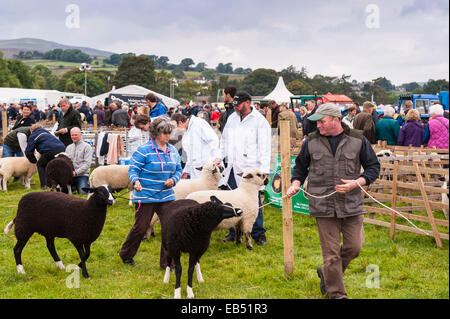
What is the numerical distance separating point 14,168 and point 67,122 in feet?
7.35

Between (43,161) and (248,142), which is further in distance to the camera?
(43,161)

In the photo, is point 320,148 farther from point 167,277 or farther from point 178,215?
point 167,277

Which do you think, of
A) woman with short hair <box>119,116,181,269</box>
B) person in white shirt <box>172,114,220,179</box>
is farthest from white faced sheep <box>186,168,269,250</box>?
person in white shirt <box>172,114,220,179</box>

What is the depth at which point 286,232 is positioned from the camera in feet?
20.3

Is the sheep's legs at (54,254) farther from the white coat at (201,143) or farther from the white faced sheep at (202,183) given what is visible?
the white coat at (201,143)

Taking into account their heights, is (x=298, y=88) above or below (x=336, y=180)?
above

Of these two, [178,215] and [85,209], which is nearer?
[178,215]

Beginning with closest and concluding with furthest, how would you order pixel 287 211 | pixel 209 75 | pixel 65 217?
pixel 65 217
pixel 287 211
pixel 209 75

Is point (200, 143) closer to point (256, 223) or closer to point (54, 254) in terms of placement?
point (256, 223)

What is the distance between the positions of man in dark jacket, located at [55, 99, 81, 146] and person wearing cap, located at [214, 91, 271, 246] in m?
6.37

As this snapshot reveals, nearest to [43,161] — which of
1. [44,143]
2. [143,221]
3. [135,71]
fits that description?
[44,143]

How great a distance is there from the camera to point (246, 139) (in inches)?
290

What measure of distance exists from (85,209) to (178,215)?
4.41ft
